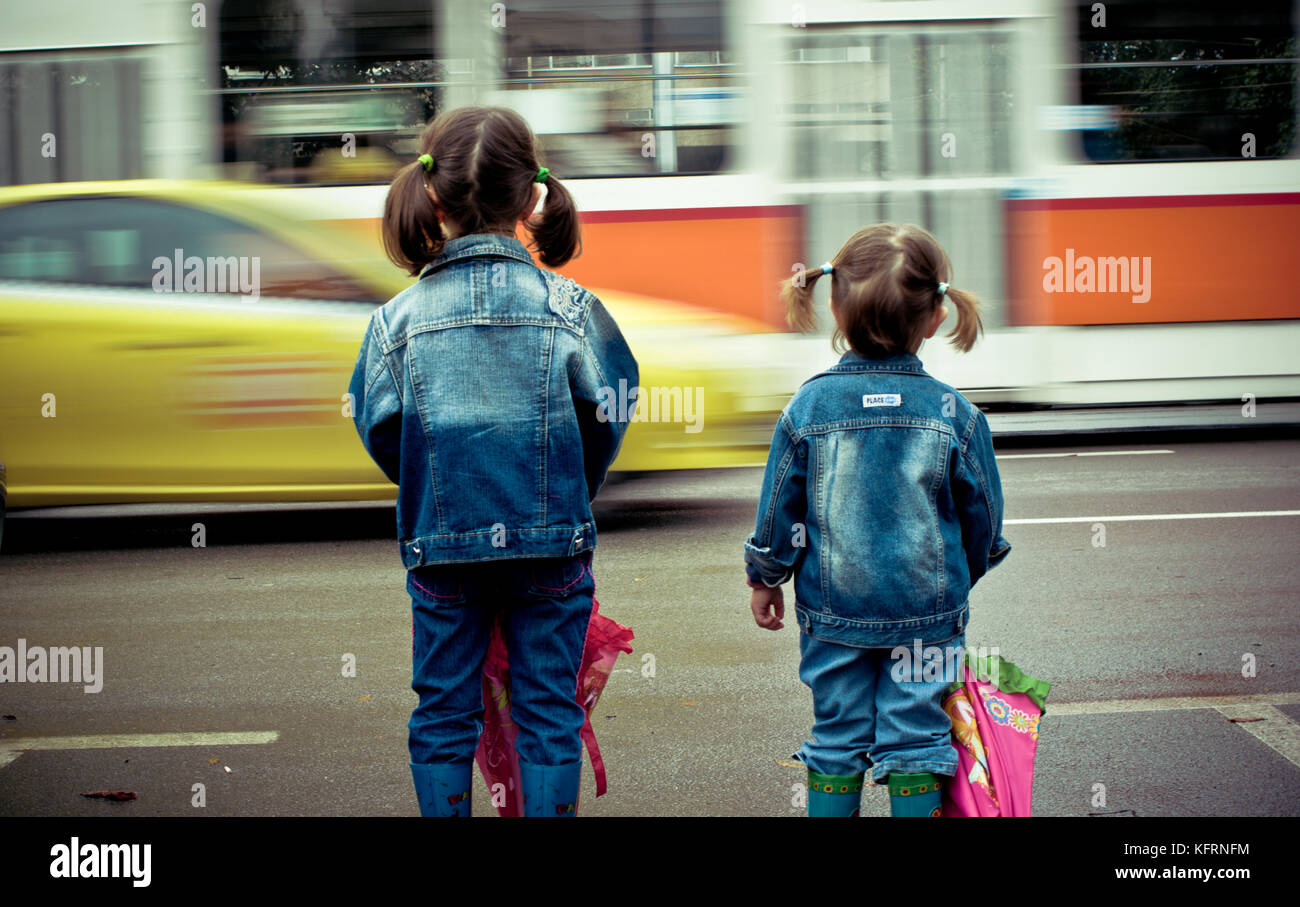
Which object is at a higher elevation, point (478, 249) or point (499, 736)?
point (478, 249)

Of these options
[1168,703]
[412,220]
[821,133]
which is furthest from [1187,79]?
[412,220]

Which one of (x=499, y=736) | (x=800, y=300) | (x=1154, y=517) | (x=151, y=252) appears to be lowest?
(x=1154, y=517)

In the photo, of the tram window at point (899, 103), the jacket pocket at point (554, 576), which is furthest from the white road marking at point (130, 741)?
the tram window at point (899, 103)

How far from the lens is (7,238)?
669cm

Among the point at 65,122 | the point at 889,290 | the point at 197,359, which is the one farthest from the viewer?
the point at 65,122

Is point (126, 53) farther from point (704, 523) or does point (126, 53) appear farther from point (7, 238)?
point (704, 523)

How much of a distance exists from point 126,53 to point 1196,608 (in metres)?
7.48

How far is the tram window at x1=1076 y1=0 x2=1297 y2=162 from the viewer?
381 inches

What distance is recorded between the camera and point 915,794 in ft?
8.21

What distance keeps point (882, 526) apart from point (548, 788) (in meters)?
0.77

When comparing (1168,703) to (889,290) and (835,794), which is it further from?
(889,290)

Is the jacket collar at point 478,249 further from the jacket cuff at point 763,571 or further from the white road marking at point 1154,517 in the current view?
the white road marking at point 1154,517

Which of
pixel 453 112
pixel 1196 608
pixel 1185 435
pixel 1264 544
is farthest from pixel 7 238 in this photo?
pixel 1185 435

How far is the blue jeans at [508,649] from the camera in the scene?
2.53 metres
